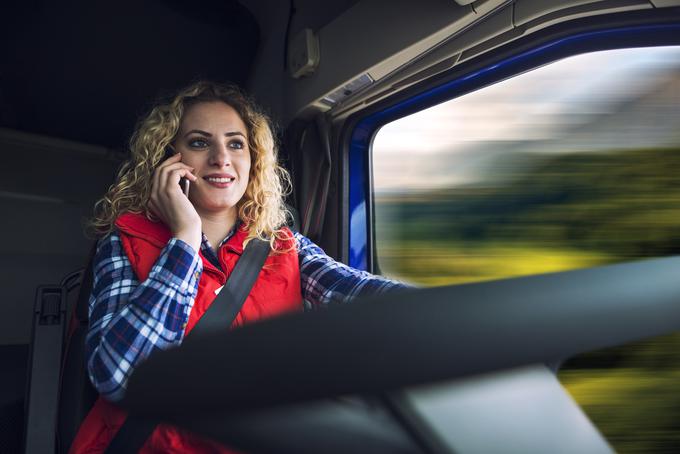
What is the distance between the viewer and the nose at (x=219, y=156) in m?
1.38

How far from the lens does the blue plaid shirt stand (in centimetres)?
95

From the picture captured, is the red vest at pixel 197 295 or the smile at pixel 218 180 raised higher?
the smile at pixel 218 180

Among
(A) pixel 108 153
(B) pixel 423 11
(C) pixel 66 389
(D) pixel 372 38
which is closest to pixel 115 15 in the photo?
(A) pixel 108 153

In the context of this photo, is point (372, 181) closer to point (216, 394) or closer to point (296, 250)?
point (296, 250)

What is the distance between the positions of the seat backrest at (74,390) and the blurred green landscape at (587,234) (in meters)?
0.89

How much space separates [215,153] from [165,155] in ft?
0.62

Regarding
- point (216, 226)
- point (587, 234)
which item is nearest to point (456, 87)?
point (587, 234)

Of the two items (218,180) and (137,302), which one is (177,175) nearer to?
(218,180)

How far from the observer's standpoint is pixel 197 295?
1.21 m

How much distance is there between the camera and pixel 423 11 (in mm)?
1438

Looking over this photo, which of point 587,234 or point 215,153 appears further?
point 215,153

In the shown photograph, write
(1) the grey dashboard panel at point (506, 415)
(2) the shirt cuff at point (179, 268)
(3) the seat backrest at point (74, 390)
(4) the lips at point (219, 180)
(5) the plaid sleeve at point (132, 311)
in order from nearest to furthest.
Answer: (1) the grey dashboard panel at point (506, 415)
(5) the plaid sleeve at point (132, 311)
(2) the shirt cuff at point (179, 268)
(3) the seat backrest at point (74, 390)
(4) the lips at point (219, 180)

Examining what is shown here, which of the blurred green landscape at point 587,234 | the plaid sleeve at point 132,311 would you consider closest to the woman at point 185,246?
the plaid sleeve at point 132,311

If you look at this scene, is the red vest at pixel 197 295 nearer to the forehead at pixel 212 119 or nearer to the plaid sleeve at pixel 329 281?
the plaid sleeve at pixel 329 281
